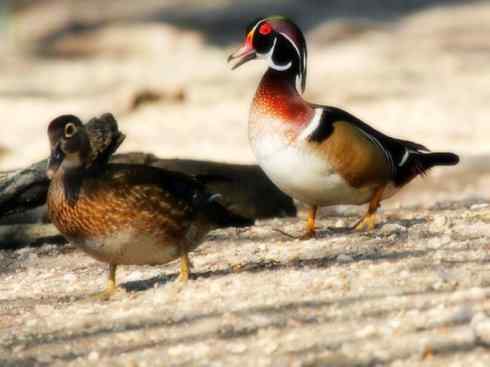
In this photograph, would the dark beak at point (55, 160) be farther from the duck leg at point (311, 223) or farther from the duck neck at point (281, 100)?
the duck leg at point (311, 223)

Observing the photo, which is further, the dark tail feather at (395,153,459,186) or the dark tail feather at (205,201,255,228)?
the dark tail feather at (395,153,459,186)

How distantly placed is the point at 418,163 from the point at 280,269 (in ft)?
5.01

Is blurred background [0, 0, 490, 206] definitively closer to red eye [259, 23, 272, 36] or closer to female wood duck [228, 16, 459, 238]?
female wood duck [228, 16, 459, 238]

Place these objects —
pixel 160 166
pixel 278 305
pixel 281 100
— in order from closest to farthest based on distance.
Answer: pixel 278 305, pixel 281 100, pixel 160 166

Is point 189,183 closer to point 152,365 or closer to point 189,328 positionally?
point 189,328

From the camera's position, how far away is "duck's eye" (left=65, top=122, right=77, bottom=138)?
5.86 metres

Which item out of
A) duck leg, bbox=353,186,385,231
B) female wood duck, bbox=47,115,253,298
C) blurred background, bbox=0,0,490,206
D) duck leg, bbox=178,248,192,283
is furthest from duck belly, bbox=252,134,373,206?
blurred background, bbox=0,0,490,206

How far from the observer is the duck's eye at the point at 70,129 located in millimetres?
5855

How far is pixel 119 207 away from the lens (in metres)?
5.62

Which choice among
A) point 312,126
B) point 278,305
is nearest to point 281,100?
point 312,126

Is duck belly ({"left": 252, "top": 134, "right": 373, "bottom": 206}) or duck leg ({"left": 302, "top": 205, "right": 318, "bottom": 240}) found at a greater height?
duck belly ({"left": 252, "top": 134, "right": 373, "bottom": 206})

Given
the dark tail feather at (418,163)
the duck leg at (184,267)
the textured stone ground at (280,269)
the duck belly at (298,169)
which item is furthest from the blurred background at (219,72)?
the duck leg at (184,267)

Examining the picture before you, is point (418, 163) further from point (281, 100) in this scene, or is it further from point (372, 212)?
point (281, 100)

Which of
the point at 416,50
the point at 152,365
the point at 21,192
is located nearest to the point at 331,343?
the point at 152,365
